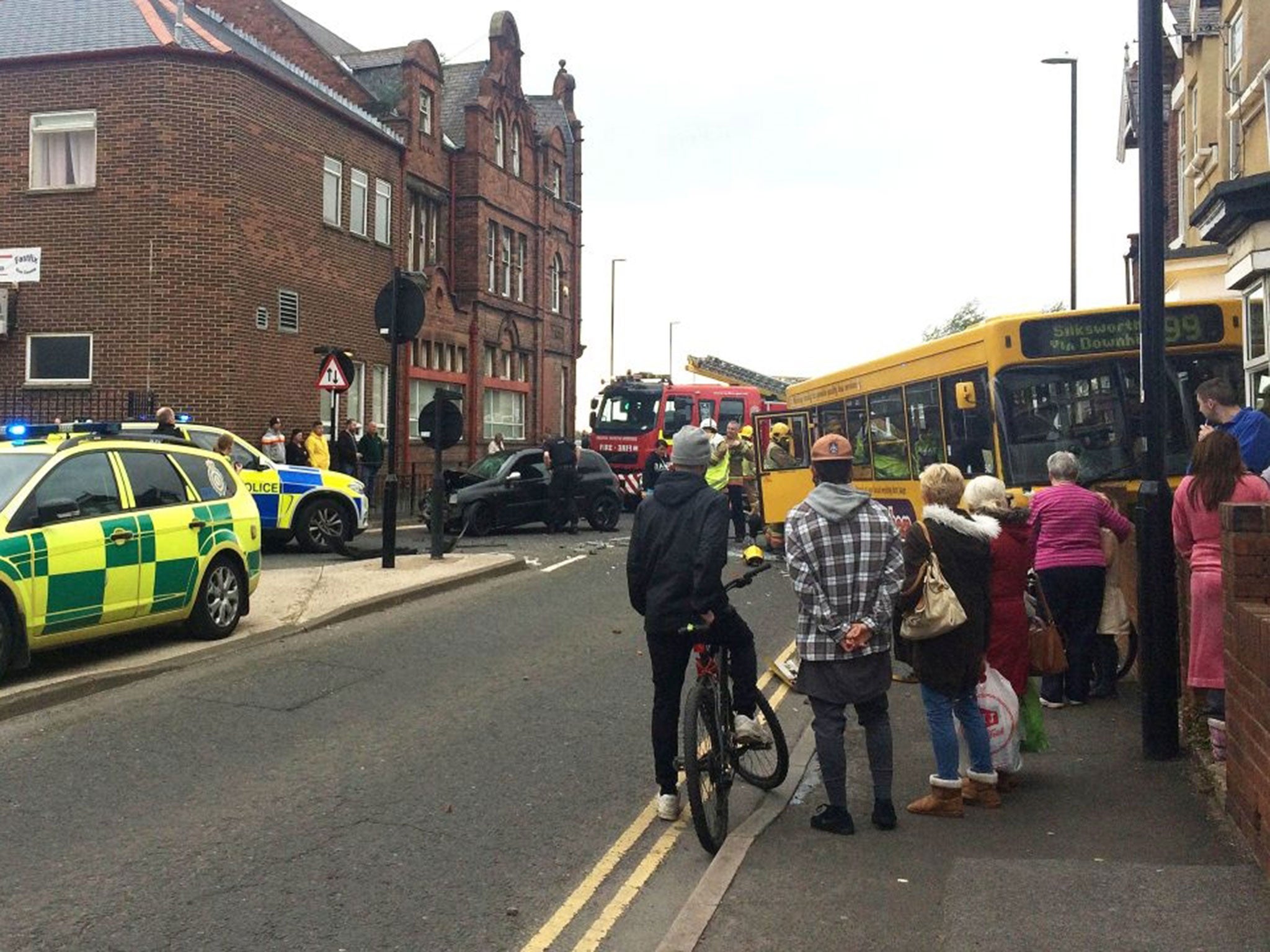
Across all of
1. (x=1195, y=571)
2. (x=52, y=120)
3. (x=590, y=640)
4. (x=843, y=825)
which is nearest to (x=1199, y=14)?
(x=590, y=640)

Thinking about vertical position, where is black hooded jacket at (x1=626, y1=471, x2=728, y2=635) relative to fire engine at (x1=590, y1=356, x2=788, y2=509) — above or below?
below

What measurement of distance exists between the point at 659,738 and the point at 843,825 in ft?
2.98

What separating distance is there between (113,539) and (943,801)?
20.7 ft

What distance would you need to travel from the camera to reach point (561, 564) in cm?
1681

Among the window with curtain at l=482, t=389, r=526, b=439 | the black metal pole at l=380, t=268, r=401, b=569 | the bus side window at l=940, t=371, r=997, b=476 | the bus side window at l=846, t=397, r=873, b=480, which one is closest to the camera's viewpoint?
the bus side window at l=940, t=371, r=997, b=476

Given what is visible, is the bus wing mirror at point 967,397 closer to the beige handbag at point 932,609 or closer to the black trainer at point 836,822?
the beige handbag at point 932,609

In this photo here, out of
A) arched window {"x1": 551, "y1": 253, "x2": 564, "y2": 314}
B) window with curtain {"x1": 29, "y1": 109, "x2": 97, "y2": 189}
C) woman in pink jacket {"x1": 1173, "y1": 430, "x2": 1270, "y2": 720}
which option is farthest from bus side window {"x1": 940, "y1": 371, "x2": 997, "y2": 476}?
arched window {"x1": 551, "y1": 253, "x2": 564, "y2": 314}

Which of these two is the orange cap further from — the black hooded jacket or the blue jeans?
the blue jeans

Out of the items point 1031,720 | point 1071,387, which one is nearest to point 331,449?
point 1071,387

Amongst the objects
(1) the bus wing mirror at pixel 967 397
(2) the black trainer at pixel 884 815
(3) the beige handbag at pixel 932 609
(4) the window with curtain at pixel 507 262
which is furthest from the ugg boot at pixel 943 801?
(4) the window with curtain at pixel 507 262

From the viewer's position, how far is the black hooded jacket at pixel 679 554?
5809 mm

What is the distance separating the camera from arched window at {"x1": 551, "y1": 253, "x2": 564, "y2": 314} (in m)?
41.9

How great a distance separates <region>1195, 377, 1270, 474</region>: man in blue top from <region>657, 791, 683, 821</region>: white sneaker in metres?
3.93

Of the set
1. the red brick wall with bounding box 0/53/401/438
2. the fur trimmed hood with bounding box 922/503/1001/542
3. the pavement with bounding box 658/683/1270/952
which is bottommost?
the pavement with bounding box 658/683/1270/952
